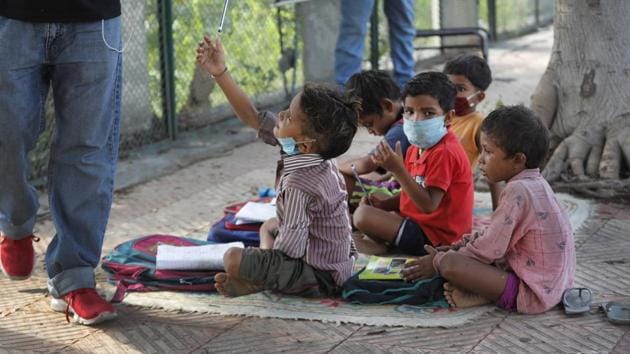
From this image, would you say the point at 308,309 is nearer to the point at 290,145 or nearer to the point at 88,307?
the point at 290,145

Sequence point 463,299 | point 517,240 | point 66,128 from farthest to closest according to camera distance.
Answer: point 463,299
point 517,240
point 66,128

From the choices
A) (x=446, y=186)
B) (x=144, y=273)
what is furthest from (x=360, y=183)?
(x=144, y=273)

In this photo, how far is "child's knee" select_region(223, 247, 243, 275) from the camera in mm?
4363

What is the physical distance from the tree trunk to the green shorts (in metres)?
2.20

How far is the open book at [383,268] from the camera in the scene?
177 inches

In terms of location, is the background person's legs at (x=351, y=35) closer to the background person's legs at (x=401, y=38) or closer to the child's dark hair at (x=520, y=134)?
the background person's legs at (x=401, y=38)

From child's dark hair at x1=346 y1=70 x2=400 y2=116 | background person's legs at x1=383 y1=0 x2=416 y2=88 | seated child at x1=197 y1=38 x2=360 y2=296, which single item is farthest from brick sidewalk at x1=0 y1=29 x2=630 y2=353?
background person's legs at x1=383 y1=0 x2=416 y2=88

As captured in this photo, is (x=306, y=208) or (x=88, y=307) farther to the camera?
(x=306, y=208)

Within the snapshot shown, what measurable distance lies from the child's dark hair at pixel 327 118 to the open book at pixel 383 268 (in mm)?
539

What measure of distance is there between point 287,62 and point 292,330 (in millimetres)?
4950

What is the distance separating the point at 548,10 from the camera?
48.6 ft

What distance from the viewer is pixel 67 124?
410 centimetres

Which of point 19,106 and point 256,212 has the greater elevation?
point 19,106

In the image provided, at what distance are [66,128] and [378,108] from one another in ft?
5.79
